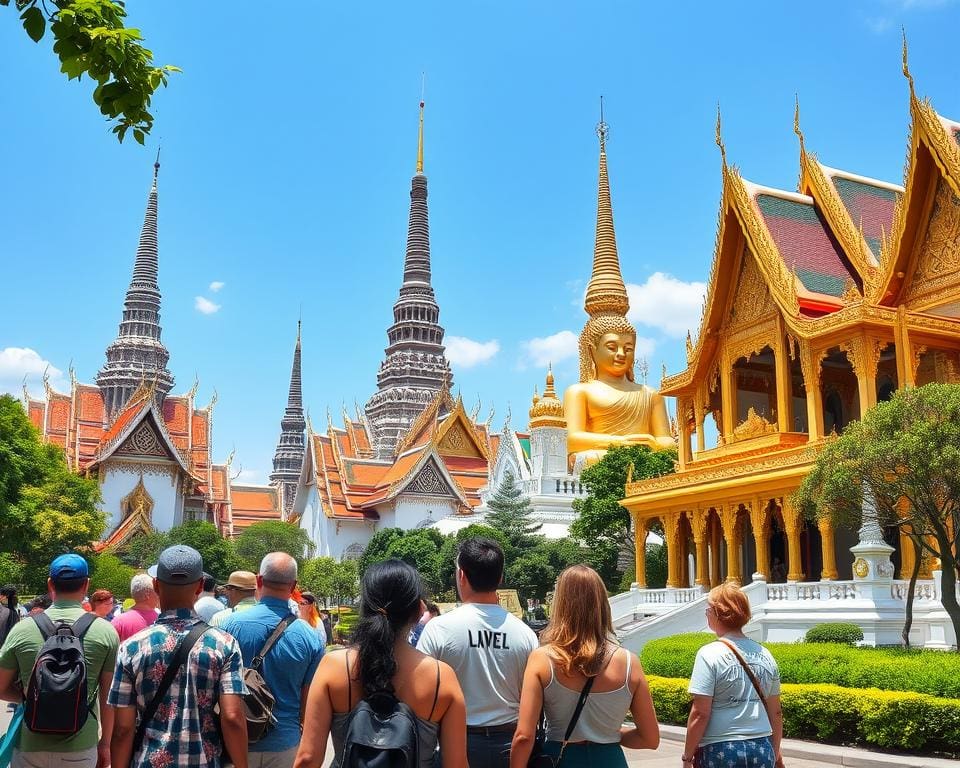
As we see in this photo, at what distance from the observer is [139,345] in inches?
2121

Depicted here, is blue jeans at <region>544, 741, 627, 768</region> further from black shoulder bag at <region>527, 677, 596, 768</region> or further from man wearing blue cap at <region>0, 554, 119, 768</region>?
man wearing blue cap at <region>0, 554, 119, 768</region>

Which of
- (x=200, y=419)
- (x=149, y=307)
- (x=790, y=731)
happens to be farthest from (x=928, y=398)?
(x=149, y=307)

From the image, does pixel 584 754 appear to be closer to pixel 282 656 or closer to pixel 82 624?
pixel 282 656

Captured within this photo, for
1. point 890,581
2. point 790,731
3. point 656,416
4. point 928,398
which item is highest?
point 656,416

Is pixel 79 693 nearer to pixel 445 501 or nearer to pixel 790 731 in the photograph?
pixel 790 731

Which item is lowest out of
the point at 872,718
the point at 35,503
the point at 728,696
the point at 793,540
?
the point at 872,718

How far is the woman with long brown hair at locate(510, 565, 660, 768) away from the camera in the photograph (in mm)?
3354

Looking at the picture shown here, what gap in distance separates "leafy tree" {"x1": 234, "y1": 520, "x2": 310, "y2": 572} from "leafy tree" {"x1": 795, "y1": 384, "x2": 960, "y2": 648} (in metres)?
27.8

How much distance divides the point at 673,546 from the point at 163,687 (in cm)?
Result: 1786

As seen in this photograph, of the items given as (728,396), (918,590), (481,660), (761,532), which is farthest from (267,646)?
(728,396)

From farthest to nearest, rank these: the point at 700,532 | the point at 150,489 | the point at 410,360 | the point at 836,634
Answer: the point at 410,360 → the point at 150,489 → the point at 700,532 → the point at 836,634

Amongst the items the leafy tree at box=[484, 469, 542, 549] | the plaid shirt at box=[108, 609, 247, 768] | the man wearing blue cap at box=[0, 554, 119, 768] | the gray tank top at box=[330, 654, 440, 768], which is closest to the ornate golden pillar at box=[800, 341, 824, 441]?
the leafy tree at box=[484, 469, 542, 549]

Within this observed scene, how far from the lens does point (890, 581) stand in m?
14.3

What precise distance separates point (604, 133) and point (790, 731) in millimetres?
35097
